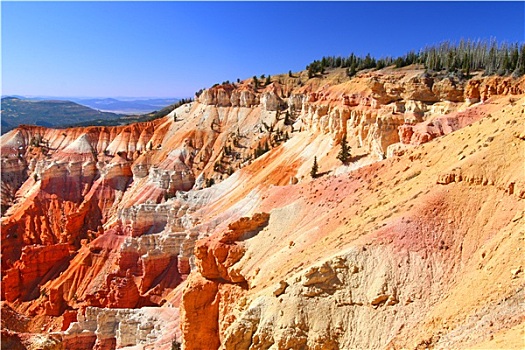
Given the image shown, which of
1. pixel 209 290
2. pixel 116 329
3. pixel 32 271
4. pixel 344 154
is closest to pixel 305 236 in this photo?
pixel 209 290

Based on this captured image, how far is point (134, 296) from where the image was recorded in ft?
121

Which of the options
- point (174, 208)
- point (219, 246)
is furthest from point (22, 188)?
point (219, 246)

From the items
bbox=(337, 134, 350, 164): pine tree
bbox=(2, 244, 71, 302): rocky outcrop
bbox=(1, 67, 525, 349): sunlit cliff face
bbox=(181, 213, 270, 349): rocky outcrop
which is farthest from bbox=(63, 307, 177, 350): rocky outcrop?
bbox=(2, 244, 71, 302): rocky outcrop

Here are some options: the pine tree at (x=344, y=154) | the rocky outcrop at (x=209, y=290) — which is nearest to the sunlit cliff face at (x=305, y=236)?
the rocky outcrop at (x=209, y=290)

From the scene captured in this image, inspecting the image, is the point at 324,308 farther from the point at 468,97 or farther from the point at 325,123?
the point at 325,123

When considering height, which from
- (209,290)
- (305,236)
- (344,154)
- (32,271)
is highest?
(344,154)

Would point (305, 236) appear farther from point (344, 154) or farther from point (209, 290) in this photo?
point (344, 154)

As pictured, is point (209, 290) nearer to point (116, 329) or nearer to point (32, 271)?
point (116, 329)

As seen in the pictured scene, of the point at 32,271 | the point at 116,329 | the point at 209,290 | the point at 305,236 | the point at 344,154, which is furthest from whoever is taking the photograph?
the point at 32,271

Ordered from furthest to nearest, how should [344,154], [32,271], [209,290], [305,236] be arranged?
[32,271] → [344,154] → [209,290] → [305,236]

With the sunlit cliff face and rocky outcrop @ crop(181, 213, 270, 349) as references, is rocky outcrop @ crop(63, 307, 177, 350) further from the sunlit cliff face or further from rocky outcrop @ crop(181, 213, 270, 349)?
rocky outcrop @ crop(181, 213, 270, 349)

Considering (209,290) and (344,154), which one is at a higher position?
(344,154)

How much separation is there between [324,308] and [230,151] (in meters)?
57.1

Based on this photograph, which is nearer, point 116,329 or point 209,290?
point 209,290
